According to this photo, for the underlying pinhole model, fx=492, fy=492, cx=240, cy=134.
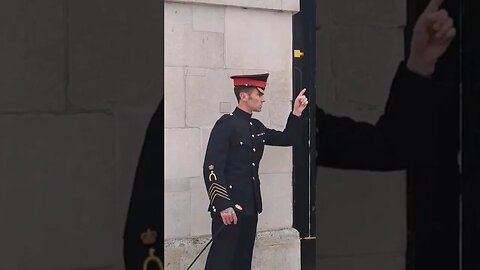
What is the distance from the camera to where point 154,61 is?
32.0 inches

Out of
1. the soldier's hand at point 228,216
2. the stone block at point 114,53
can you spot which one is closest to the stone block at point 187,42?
the soldier's hand at point 228,216

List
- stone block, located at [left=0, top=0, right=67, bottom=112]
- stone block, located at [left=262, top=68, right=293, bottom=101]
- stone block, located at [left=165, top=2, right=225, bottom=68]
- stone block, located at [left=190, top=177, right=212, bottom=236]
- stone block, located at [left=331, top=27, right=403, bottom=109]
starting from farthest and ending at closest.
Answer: stone block, located at [left=262, top=68, right=293, bottom=101] < stone block, located at [left=190, top=177, right=212, bottom=236] < stone block, located at [left=165, top=2, right=225, bottom=68] < stone block, located at [left=331, top=27, right=403, bottom=109] < stone block, located at [left=0, top=0, right=67, bottom=112]

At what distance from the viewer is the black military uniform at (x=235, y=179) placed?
2.67m

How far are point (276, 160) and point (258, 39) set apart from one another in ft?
2.29

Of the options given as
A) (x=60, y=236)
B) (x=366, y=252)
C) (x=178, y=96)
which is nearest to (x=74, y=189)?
(x=60, y=236)

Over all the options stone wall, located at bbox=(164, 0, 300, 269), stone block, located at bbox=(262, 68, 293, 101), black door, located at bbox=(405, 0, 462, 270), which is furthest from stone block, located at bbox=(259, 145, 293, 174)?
black door, located at bbox=(405, 0, 462, 270)

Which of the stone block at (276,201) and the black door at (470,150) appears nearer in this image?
the black door at (470,150)

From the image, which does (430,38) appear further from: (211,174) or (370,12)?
(211,174)

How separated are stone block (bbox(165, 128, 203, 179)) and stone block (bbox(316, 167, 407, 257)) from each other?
1626mm

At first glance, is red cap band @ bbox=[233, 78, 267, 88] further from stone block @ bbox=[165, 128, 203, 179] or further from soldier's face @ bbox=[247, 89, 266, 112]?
stone block @ bbox=[165, 128, 203, 179]

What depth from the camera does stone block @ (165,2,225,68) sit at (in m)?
2.56

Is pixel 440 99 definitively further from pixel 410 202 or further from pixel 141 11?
pixel 141 11

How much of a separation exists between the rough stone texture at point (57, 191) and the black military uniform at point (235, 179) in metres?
1.87

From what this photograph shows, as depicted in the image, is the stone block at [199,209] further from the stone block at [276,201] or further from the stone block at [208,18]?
the stone block at [208,18]
